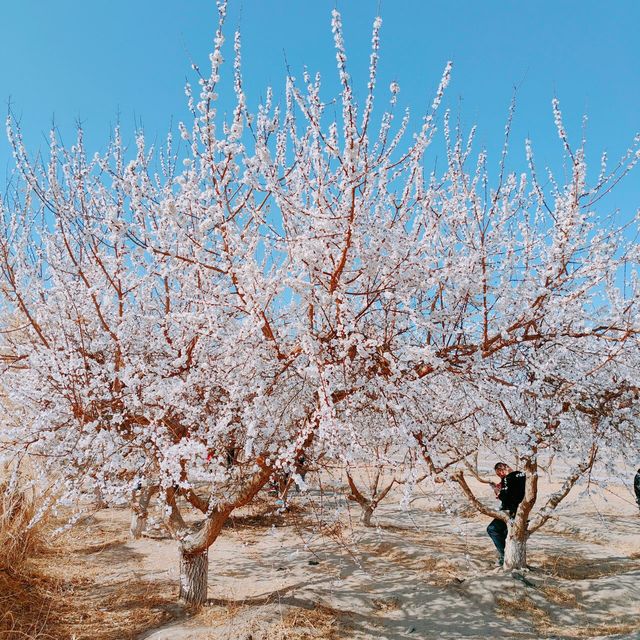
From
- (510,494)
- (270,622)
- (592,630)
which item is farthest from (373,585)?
(592,630)

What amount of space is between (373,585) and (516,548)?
2.33 meters

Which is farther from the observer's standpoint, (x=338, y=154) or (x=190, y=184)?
(x=190, y=184)

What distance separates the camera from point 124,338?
4648mm

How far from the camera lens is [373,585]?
7.22 m

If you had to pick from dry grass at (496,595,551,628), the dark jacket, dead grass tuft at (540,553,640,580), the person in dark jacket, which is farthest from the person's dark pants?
dry grass at (496,595,551,628)

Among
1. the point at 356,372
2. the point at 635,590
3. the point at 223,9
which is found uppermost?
the point at 223,9

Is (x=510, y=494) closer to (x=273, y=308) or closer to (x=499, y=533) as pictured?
(x=499, y=533)

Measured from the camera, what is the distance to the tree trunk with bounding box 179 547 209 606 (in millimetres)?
5773

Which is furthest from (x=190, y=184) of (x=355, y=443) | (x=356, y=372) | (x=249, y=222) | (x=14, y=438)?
(x=14, y=438)

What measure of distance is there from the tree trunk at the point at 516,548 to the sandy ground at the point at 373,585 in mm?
294

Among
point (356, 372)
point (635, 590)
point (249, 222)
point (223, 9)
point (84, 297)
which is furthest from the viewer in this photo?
point (635, 590)

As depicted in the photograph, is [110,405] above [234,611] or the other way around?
above

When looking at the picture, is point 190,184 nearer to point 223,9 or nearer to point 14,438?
point 223,9

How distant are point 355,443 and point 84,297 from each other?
12.1ft
